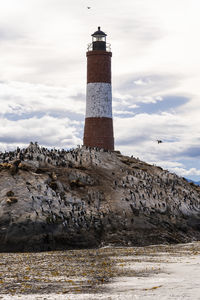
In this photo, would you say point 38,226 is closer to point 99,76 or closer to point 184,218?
A: point 184,218

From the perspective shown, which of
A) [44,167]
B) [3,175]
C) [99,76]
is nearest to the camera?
[3,175]

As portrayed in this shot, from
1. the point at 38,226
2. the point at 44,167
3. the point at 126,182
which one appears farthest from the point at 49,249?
the point at 126,182

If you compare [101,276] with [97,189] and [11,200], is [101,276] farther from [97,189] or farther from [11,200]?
[97,189]

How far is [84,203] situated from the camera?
119 feet

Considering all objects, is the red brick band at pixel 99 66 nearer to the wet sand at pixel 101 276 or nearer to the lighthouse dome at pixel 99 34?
the lighthouse dome at pixel 99 34

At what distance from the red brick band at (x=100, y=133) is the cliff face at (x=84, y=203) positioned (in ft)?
22.1

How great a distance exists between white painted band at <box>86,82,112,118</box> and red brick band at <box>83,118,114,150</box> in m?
0.70

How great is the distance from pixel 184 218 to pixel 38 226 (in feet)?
49.8

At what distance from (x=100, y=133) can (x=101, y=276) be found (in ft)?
121

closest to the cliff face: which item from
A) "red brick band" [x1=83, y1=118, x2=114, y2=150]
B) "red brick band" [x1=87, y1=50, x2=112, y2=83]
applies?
"red brick band" [x1=83, y1=118, x2=114, y2=150]

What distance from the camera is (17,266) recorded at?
73.0 feet

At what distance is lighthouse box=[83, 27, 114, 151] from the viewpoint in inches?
2162

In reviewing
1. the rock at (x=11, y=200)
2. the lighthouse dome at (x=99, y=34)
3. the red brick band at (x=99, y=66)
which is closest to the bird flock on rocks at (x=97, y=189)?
the rock at (x=11, y=200)

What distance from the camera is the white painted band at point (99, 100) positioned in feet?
180
